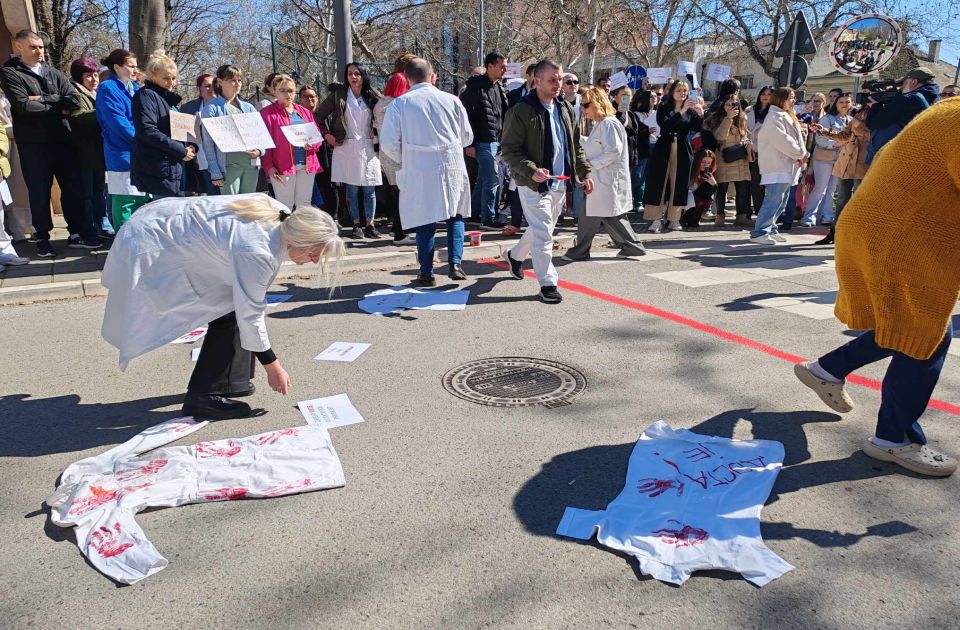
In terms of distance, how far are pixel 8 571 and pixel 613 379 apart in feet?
9.94

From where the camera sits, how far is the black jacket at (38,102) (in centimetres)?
683

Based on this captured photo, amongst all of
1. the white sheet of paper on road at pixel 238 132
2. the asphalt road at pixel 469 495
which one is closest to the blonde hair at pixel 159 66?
the white sheet of paper on road at pixel 238 132

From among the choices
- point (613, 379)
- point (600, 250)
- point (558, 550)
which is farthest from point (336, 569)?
point (600, 250)

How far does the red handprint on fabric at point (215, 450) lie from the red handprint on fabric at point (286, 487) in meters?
0.35

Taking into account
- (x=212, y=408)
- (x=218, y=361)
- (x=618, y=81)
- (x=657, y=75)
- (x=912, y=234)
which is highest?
(x=657, y=75)

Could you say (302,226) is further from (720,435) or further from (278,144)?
(278,144)

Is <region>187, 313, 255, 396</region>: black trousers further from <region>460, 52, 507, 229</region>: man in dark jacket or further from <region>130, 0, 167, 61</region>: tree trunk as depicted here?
<region>130, 0, 167, 61</region>: tree trunk

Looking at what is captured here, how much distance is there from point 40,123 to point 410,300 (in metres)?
4.36

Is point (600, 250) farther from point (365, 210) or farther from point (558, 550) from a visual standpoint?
point (558, 550)

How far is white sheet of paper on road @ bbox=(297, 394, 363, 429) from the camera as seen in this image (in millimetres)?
3551

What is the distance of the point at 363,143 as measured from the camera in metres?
8.23

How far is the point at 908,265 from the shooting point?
2.73 meters

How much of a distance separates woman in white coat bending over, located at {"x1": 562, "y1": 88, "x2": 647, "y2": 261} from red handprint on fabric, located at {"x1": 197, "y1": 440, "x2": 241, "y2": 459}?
205 inches

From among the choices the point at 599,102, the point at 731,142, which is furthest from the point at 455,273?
the point at 731,142
